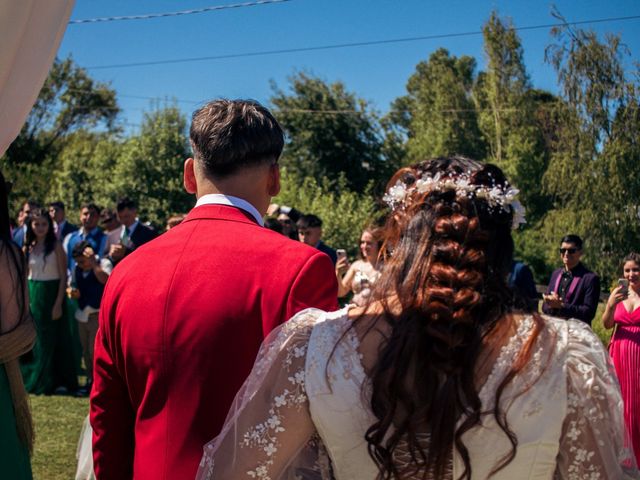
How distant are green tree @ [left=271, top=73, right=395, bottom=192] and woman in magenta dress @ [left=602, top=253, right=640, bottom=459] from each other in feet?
79.1

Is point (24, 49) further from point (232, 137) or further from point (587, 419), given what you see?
point (587, 419)

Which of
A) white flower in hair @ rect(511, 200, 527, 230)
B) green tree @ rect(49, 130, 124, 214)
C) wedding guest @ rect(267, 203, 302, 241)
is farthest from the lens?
green tree @ rect(49, 130, 124, 214)

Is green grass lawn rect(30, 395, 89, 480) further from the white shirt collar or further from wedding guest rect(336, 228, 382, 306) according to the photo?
the white shirt collar

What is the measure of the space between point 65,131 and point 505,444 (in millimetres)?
38688

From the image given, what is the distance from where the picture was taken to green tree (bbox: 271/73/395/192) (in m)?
31.0

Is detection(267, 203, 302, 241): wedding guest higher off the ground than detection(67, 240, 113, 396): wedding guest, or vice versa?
detection(267, 203, 302, 241): wedding guest

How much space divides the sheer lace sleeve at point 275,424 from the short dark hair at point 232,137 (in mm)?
601

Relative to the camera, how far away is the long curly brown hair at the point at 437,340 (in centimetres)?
149

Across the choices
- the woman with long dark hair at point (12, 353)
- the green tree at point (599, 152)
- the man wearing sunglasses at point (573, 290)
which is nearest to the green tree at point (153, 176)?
the green tree at point (599, 152)

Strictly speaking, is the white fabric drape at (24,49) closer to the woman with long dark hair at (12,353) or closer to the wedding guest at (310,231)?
the woman with long dark hair at (12,353)

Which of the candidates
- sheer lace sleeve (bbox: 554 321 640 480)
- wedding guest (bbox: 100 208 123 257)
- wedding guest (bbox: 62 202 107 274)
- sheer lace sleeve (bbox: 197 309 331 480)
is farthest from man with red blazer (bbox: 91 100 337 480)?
wedding guest (bbox: 62 202 107 274)

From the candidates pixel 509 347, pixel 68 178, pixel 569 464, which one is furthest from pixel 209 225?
pixel 68 178

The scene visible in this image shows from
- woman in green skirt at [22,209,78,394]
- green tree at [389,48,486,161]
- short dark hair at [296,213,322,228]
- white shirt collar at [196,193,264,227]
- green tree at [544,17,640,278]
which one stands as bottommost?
woman in green skirt at [22,209,78,394]

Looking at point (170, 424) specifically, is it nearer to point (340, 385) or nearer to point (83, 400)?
point (340, 385)
